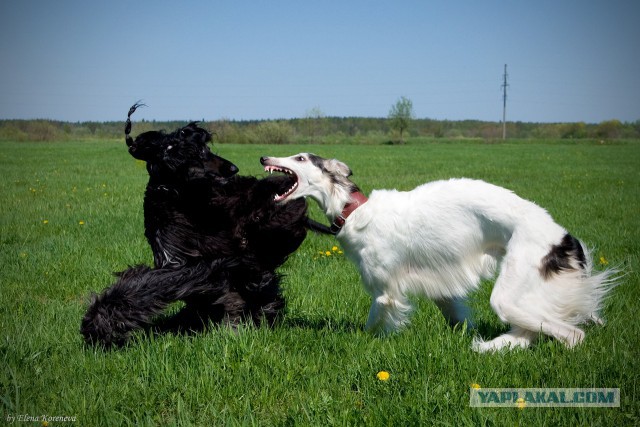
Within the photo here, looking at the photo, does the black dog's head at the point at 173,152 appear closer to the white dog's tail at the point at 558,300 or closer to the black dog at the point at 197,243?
the black dog at the point at 197,243

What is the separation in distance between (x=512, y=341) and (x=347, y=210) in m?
1.57

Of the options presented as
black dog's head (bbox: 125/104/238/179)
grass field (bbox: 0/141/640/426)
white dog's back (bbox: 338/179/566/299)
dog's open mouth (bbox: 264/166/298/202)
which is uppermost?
black dog's head (bbox: 125/104/238/179)

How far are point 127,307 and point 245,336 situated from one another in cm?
89

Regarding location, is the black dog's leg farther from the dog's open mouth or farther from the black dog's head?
the black dog's head

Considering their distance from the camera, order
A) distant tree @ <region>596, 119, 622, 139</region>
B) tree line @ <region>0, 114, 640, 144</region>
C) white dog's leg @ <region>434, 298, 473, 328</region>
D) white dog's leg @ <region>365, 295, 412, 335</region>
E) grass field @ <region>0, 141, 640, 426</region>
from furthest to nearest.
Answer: distant tree @ <region>596, 119, 622, 139</region> → tree line @ <region>0, 114, 640, 144</region> → white dog's leg @ <region>434, 298, 473, 328</region> → white dog's leg @ <region>365, 295, 412, 335</region> → grass field @ <region>0, 141, 640, 426</region>

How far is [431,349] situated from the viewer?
3559mm

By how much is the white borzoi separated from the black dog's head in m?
0.54

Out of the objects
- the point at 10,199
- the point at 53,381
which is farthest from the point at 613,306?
the point at 10,199

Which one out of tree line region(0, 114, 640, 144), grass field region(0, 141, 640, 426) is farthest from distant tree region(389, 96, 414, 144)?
grass field region(0, 141, 640, 426)

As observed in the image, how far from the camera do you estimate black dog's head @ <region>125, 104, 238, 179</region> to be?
411 centimetres

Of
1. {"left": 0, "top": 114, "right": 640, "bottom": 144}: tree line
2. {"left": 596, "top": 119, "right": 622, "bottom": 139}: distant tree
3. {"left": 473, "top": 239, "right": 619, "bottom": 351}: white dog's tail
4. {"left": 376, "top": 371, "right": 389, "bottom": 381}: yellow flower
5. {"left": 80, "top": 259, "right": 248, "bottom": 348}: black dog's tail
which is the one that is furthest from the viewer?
{"left": 596, "top": 119, "right": 622, "bottom": 139}: distant tree

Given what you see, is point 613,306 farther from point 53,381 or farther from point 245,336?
point 53,381

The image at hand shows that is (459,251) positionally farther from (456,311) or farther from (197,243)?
(197,243)

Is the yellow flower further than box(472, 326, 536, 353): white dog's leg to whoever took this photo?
No
